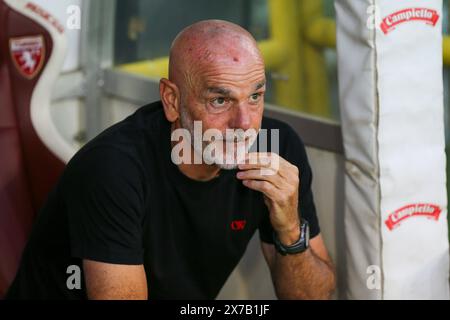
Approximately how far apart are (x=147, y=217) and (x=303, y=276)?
0.34m

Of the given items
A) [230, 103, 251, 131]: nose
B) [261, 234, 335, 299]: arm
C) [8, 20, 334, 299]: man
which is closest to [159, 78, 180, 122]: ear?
[8, 20, 334, 299]: man

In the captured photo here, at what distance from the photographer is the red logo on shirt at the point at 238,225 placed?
1.57 meters

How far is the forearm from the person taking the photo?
1.60 metres

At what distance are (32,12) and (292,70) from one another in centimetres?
76

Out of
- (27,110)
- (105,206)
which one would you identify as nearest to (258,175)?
(105,206)

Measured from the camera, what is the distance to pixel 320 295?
1647 mm

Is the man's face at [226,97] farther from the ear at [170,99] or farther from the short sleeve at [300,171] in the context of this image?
the short sleeve at [300,171]

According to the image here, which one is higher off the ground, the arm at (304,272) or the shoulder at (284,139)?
the shoulder at (284,139)

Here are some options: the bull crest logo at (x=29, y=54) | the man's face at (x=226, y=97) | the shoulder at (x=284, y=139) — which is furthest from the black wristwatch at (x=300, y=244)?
the bull crest logo at (x=29, y=54)

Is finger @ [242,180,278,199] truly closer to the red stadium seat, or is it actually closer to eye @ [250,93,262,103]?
eye @ [250,93,262,103]

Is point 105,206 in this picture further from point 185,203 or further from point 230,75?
point 230,75

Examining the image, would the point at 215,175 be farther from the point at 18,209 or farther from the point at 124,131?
the point at 18,209

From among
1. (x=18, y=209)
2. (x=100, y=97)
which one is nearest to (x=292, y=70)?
(x=100, y=97)

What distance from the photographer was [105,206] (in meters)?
1.39
